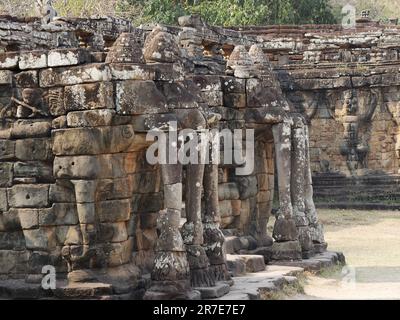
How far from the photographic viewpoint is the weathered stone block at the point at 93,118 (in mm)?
10641

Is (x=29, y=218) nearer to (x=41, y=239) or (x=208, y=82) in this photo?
(x=41, y=239)

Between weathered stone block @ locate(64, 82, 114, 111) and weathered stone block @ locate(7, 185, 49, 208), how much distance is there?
1.04m

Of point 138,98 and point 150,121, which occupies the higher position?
point 138,98

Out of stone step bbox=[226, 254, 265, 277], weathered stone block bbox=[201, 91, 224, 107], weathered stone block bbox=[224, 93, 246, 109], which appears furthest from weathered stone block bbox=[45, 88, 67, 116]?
weathered stone block bbox=[224, 93, 246, 109]

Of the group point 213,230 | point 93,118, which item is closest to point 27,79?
point 93,118

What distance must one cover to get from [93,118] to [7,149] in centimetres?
125

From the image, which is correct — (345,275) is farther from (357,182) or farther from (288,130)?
(357,182)

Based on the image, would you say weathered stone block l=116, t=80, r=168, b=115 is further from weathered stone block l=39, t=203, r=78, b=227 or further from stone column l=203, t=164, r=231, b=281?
stone column l=203, t=164, r=231, b=281

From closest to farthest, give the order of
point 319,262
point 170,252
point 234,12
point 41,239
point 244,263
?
1. point 170,252
2. point 41,239
3. point 244,263
4. point 319,262
5. point 234,12

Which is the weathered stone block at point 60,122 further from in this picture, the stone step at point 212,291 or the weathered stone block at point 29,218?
the stone step at point 212,291

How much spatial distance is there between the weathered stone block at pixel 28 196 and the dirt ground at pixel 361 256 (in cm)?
375

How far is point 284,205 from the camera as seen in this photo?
14648 millimetres
